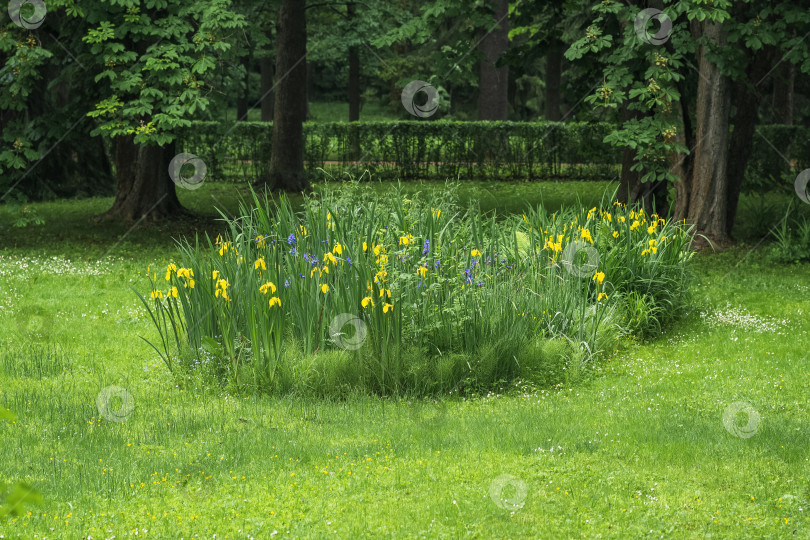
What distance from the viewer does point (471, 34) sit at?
A: 1333 cm

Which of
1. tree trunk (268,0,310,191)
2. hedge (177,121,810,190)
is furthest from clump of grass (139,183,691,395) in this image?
hedge (177,121,810,190)

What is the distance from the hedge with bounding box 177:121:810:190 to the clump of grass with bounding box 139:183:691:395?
50.4ft

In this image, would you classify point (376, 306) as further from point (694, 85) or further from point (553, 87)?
point (553, 87)

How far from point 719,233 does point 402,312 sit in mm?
7915

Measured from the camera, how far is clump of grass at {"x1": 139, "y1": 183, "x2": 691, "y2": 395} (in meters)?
7.06

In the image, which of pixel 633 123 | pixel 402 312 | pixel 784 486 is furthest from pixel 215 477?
pixel 633 123

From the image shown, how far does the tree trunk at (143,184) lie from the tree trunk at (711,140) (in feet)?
29.5

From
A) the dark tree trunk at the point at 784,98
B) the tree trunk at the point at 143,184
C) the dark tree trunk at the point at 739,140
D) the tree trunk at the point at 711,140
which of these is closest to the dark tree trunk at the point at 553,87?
the dark tree trunk at the point at 784,98

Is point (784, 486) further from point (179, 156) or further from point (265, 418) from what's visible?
point (179, 156)

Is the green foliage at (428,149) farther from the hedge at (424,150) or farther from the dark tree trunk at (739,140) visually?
the dark tree trunk at (739,140)

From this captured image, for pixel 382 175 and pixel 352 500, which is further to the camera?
pixel 382 175

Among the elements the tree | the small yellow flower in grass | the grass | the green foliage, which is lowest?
the green foliage

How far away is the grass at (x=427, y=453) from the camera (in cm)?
476

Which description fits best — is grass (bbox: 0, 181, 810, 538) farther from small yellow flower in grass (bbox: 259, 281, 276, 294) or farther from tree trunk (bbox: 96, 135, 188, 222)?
tree trunk (bbox: 96, 135, 188, 222)
